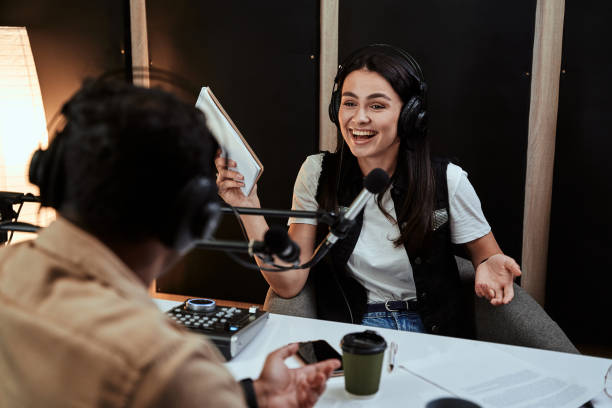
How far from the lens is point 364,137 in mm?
1562

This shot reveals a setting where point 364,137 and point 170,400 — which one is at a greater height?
point 364,137

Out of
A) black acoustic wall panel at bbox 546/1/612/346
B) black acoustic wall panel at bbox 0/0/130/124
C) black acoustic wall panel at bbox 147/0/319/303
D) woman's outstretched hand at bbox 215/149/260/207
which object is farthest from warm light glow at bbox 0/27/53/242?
black acoustic wall panel at bbox 546/1/612/346

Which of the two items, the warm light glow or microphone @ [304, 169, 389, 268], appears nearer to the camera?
microphone @ [304, 169, 389, 268]

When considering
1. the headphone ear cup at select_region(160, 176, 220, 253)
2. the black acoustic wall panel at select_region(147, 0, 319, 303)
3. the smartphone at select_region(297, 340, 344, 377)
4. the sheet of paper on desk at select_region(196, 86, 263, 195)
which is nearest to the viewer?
the headphone ear cup at select_region(160, 176, 220, 253)

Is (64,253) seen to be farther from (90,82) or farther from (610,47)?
(610,47)

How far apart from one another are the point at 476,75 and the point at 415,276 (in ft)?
3.80

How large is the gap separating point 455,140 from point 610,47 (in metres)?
0.74

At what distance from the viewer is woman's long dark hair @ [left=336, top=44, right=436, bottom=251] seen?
1.52m

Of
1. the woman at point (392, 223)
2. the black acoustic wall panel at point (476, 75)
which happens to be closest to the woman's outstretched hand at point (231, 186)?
the woman at point (392, 223)

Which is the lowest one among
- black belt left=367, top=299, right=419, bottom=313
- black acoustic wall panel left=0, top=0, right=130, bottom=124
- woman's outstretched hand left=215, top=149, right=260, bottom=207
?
black belt left=367, top=299, right=419, bottom=313

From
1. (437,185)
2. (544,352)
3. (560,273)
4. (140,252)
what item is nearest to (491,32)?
(437,185)

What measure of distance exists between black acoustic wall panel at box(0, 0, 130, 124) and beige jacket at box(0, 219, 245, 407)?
2.41 metres

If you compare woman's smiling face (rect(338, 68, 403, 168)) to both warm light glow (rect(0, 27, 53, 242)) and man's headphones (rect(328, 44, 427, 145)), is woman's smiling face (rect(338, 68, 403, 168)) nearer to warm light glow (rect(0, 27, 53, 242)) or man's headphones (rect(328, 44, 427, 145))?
man's headphones (rect(328, 44, 427, 145))

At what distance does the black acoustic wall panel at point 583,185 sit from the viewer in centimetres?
212
